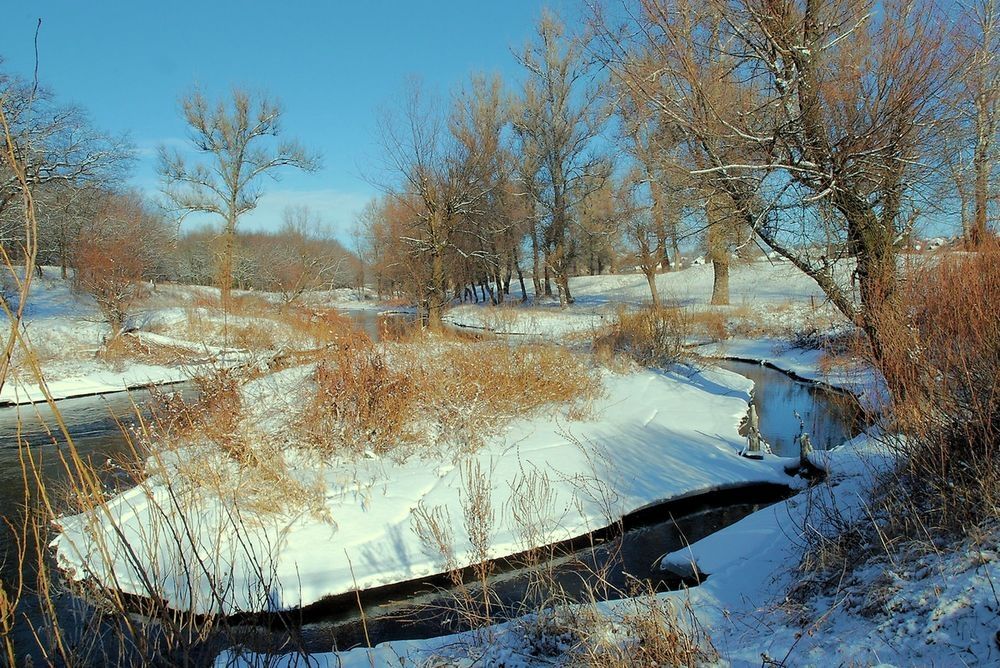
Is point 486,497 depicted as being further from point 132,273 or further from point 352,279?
point 352,279

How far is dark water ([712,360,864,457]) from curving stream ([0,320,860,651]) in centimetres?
4

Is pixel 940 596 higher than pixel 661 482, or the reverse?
pixel 940 596

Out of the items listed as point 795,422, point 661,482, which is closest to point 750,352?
point 795,422

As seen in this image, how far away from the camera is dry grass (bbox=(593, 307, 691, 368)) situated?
46.4 feet

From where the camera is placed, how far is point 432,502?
262 inches

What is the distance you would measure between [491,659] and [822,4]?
733 cm

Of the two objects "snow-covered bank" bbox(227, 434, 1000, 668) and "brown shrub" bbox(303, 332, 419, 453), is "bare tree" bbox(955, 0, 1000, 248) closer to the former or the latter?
"snow-covered bank" bbox(227, 434, 1000, 668)

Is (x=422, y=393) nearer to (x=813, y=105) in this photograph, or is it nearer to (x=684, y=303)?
(x=813, y=105)

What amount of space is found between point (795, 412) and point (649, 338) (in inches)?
154

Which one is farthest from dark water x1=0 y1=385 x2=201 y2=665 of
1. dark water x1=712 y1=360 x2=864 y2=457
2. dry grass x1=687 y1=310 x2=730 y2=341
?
dry grass x1=687 y1=310 x2=730 y2=341

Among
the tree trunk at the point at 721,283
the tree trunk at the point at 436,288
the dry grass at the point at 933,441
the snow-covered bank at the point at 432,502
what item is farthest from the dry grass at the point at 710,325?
the dry grass at the point at 933,441

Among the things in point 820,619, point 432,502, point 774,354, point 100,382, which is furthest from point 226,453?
Answer: point 774,354

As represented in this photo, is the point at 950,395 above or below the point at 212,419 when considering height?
above

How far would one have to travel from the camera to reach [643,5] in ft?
21.8
